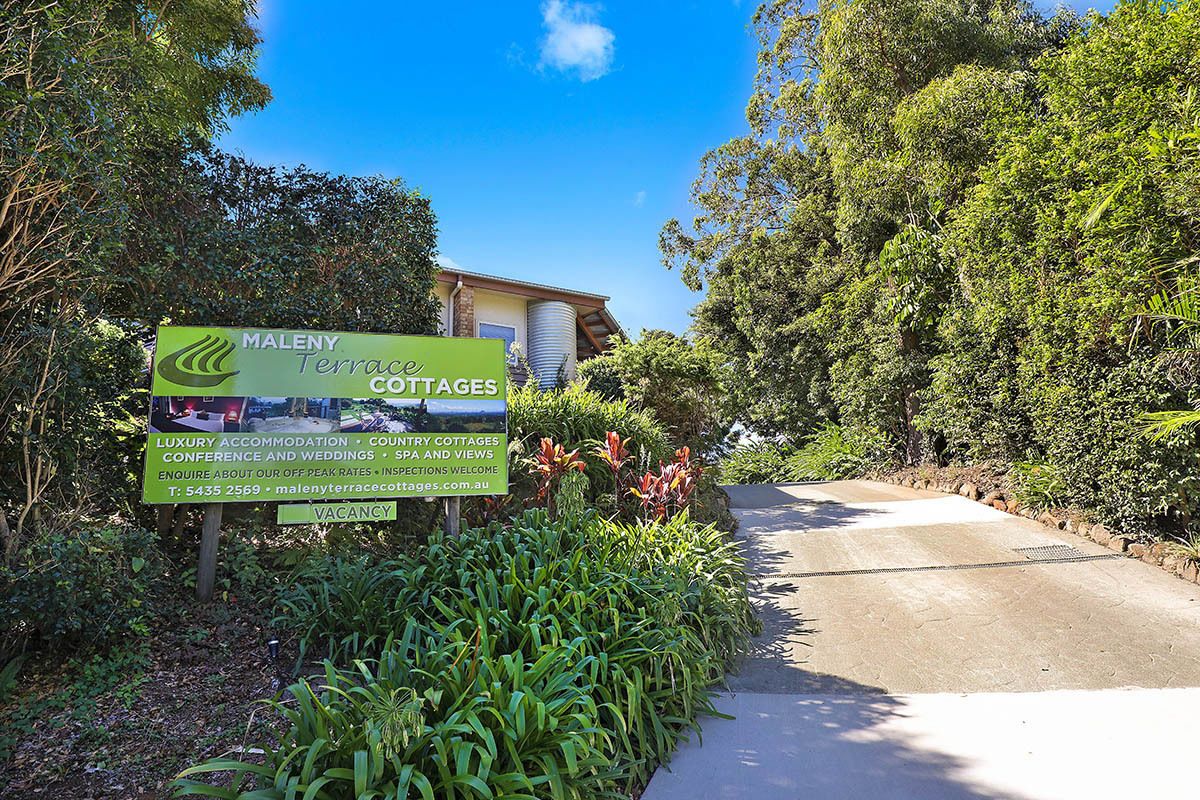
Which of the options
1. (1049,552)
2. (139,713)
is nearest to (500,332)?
(1049,552)

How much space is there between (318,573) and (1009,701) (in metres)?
4.67

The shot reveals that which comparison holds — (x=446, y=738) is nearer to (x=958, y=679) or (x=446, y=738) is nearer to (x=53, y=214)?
(x=958, y=679)

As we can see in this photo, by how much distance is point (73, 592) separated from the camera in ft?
10.2

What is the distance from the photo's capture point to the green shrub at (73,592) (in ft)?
9.91

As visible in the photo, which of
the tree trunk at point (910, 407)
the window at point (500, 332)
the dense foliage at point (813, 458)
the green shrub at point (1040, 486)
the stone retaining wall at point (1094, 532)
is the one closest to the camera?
the stone retaining wall at point (1094, 532)

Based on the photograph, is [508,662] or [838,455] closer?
[508,662]

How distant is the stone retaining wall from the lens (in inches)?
212

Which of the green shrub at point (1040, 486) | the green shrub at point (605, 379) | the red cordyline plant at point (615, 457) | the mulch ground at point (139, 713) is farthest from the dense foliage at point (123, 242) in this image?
the green shrub at point (1040, 486)

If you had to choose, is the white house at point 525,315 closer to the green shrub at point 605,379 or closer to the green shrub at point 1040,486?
the green shrub at point 605,379

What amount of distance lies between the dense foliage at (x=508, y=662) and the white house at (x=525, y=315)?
8.92m

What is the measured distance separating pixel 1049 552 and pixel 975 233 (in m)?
4.34

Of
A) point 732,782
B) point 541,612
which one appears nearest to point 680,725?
point 732,782

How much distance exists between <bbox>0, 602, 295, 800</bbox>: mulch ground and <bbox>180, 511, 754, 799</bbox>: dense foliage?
0.83ft

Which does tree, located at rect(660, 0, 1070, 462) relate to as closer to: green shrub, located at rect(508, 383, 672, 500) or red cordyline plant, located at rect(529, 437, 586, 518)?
green shrub, located at rect(508, 383, 672, 500)
